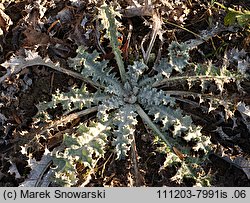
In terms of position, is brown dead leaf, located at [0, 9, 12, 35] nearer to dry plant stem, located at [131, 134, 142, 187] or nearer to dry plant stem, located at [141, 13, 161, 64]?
dry plant stem, located at [141, 13, 161, 64]

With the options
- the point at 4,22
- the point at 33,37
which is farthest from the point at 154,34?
the point at 4,22

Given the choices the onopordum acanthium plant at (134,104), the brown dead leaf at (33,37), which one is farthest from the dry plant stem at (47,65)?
the brown dead leaf at (33,37)

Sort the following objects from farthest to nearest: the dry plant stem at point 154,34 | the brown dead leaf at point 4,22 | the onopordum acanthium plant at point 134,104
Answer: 1. the brown dead leaf at point 4,22
2. the dry plant stem at point 154,34
3. the onopordum acanthium plant at point 134,104

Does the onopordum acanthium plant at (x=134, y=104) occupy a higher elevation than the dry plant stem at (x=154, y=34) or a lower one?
lower

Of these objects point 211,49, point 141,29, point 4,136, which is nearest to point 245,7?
point 211,49

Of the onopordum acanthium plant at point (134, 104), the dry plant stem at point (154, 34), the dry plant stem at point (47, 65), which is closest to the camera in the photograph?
the onopordum acanthium plant at point (134, 104)

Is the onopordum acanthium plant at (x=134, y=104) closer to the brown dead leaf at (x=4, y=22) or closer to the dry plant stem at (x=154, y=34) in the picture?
the dry plant stem at (x=154, y=34)

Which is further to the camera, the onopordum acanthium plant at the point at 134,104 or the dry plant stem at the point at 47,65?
the dry plant stem at the point at 47,65

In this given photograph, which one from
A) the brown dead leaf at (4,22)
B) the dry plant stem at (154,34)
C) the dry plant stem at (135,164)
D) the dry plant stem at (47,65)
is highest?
the brown dead leaf at (4,22)

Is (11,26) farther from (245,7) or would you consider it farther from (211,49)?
(245,7)
